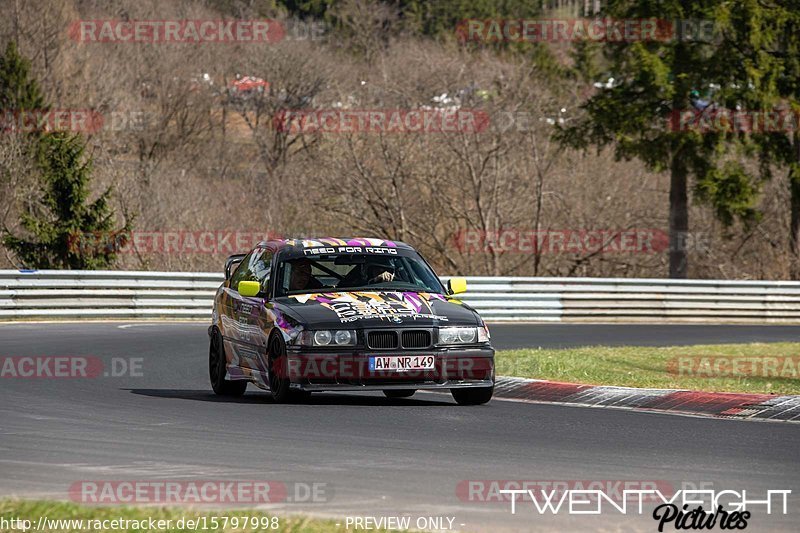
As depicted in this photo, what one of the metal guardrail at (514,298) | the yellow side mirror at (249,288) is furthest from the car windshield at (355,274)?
the metal guardrail at (514,298)

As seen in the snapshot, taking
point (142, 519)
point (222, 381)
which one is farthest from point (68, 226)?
point (142, 519)

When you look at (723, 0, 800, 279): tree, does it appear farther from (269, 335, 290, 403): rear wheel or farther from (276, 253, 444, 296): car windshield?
(269, 335, 290, 403): rear wheel

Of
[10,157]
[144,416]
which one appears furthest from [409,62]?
[144,416]

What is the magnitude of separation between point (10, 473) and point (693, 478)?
4199 mm

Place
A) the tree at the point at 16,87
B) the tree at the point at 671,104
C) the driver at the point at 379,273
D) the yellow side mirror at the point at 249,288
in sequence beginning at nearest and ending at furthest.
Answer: the yellow side mirror at the point at 249,288 → the driver at the point at 379,273 → the tree at the point at 671,104 → the tree at the point at 16,87

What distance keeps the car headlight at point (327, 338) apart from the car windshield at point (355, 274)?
3.47ft

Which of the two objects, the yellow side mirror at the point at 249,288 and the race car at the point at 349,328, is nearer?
the race car at the point at 349,328

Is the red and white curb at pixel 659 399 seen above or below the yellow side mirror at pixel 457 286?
below

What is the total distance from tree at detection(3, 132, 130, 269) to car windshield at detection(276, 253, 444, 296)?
20.1 meters

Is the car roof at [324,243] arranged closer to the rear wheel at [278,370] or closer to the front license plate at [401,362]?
the rear wheel at [278,370]

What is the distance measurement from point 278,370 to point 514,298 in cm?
1790

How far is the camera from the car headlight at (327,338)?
520 inches

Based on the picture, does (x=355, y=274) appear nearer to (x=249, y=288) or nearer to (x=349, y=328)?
(x=249, y=288)

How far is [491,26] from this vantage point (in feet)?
270
